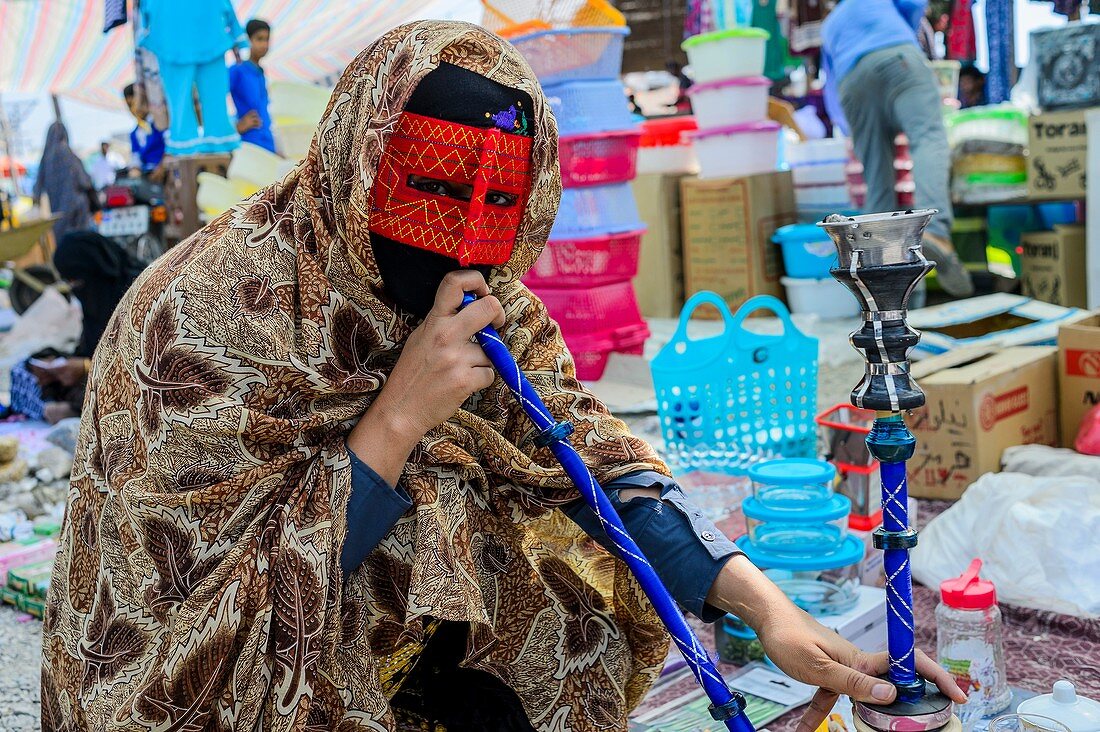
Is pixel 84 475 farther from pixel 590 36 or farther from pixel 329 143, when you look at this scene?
pixel 590 36

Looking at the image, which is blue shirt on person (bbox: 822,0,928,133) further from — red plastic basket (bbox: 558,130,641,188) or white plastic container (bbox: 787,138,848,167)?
red plastic basket (bbox: 558,130,641,188)

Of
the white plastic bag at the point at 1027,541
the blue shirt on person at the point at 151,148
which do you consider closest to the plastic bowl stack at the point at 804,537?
the white plastic bag at the point at 1027,541

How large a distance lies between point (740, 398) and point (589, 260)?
155cm

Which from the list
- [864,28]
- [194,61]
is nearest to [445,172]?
[864,28]

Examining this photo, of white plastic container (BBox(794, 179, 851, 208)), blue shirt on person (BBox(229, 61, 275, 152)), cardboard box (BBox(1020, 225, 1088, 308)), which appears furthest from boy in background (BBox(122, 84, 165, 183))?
cardboard box (BBox(1020, 225, 1088, 308))

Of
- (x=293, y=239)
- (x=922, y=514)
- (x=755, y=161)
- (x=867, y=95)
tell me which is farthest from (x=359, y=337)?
(x=755, y=161)

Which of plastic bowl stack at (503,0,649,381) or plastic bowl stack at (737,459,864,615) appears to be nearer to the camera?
plastic bowl stack at (737,459,864,615)

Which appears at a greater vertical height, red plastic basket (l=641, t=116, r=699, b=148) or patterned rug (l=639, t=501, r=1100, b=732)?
red plastic basket (l=641, t=116, r=699, b=148)

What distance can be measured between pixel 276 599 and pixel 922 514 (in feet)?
6.37

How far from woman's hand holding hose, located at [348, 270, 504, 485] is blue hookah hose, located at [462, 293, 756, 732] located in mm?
22

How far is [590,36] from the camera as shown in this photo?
13.9ft

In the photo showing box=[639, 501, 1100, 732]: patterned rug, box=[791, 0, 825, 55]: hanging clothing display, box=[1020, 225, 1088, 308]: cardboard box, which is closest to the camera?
box=[639, 501, 1100, 732]: patterned rug

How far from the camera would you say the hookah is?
1.06 meters

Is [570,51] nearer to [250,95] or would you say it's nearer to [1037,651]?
[250,95]
